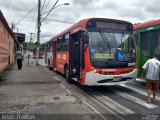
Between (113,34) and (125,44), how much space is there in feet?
2.09

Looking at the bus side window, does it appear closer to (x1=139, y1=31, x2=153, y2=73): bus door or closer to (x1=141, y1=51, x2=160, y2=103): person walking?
(x1=139, y1=31, x2=153, y2=73): bus door

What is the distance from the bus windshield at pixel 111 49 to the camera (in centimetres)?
1112

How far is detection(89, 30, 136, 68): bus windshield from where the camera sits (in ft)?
36.5

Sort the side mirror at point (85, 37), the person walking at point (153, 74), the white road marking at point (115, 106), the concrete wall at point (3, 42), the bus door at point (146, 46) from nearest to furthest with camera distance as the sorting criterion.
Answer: the white road marking at point (115, 106) → the person walking at point (153, 74) → the side mirror at point (85, 37) → the bus door at point (146, 46) → the concrete wall at point (3, 42)

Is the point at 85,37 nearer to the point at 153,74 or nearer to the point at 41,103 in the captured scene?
the point at 153,74

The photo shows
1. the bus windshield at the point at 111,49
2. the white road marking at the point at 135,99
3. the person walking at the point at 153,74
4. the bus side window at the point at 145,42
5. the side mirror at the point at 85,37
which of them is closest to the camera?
the white road marking at the point at 135,99

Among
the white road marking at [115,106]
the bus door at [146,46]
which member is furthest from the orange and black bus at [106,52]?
the bus door at [146,46]

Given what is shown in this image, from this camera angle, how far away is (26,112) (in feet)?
25.9

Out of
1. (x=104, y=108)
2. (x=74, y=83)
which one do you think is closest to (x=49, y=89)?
(x=74, y=83)

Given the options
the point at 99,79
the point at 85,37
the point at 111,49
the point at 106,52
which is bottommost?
the point at 99,79

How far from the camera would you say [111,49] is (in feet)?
37.1

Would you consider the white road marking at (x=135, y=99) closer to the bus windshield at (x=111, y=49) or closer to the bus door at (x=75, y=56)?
the bus windshield at (x=111, y=49)

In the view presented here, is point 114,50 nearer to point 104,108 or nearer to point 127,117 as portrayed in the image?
point 104,108

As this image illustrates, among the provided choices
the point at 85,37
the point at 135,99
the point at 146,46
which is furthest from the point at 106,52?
the point at 146,46
